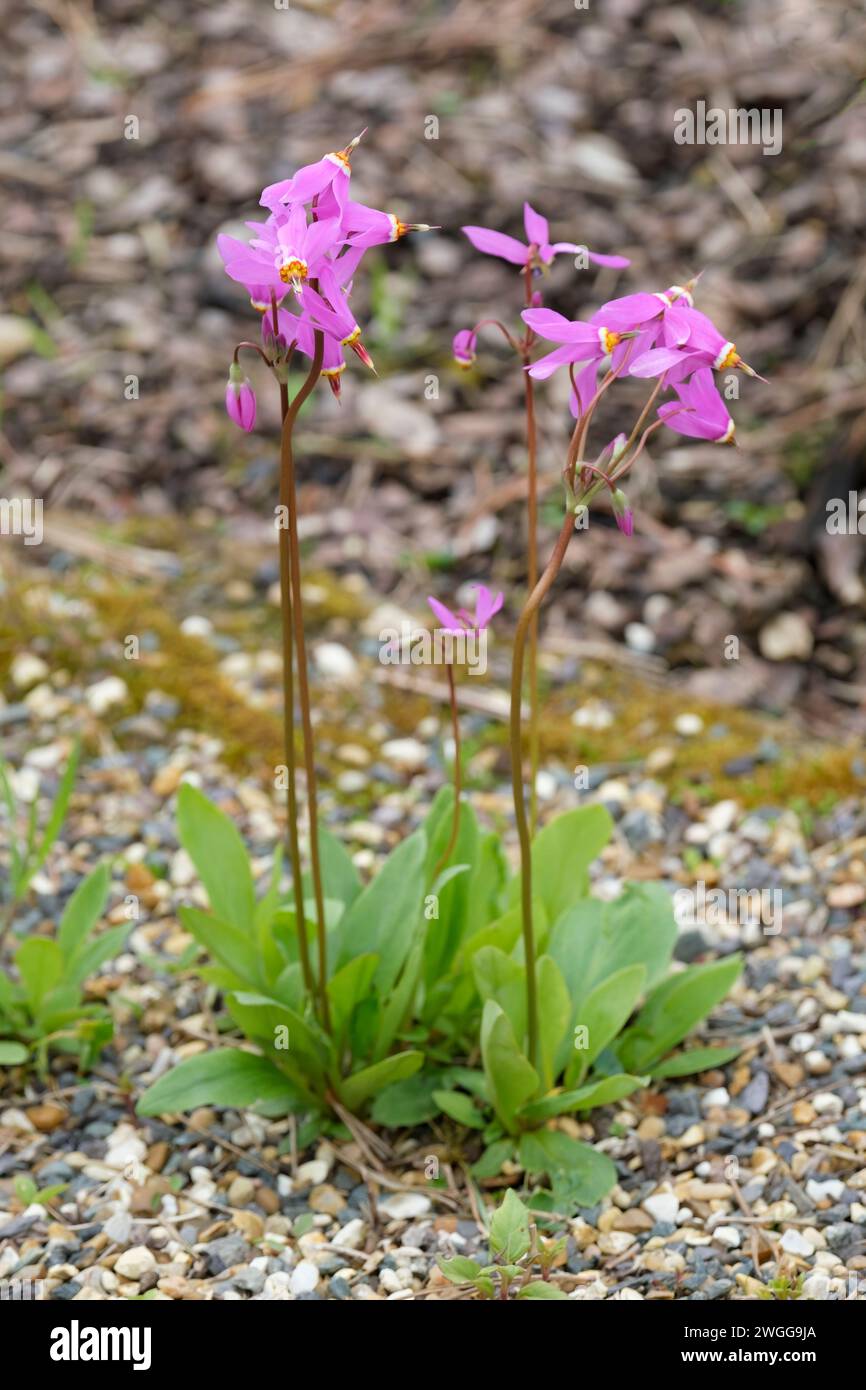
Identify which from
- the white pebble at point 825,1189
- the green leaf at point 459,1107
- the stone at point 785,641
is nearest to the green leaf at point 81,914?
the green leaf at point 459,1107

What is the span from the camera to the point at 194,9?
5777 mm

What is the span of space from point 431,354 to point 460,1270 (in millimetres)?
3099

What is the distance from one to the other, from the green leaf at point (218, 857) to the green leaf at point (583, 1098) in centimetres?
58

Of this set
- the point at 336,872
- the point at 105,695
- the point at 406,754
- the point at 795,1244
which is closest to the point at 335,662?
the point at 406,754

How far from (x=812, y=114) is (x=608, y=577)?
2.04 m

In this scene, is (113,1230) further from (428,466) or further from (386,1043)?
(428,466)

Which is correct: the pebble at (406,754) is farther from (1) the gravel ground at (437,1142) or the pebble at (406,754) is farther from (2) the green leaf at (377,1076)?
(2) the green leaf at (377,1076)

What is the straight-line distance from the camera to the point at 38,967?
101 inches

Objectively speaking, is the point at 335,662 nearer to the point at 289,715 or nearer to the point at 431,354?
the point at 431,354

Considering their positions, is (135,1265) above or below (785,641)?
below

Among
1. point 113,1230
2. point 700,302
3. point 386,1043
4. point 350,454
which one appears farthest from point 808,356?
point 113,1230

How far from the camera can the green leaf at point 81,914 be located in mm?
2643

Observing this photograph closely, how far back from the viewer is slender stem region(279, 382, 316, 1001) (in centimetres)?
203

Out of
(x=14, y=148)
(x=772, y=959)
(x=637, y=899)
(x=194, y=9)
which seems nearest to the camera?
(x=637, y=899)
